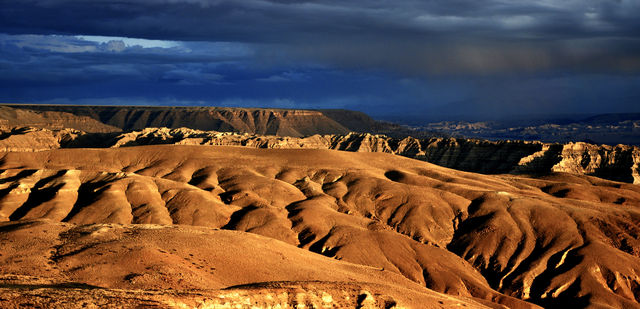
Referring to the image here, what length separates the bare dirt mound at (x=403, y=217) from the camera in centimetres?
8262

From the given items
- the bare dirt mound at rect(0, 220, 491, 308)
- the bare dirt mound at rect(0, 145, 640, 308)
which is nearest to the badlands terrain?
the bare dirt mound at rect(0, 220, 491, 308)

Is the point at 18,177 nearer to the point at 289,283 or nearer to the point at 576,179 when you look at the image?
the point at 289,283

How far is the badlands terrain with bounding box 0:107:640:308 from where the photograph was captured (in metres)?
44.8

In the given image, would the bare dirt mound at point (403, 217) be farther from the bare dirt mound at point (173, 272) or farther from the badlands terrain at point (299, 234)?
the bare dirt mound at point (173, 272)

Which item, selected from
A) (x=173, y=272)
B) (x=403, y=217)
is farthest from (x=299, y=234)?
(x=173, y=272)

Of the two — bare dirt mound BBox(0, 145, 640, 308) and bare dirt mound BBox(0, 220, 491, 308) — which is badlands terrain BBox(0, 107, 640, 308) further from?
bare dirt mound BBox(0, 145, 640, 308)

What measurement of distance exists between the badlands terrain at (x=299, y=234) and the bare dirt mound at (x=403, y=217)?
30cm

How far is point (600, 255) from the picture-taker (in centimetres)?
8506

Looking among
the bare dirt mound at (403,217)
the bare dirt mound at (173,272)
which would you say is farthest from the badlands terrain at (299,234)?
the bare dirt mound at (403,217)

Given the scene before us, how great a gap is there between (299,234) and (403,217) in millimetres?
21882

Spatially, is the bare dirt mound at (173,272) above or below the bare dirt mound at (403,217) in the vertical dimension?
above

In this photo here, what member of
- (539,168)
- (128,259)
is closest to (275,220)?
(128,259)

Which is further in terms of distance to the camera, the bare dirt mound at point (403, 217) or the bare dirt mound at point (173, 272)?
the bare dirt mound at point (403, 217)

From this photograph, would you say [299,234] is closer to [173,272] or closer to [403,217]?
[403,217]
